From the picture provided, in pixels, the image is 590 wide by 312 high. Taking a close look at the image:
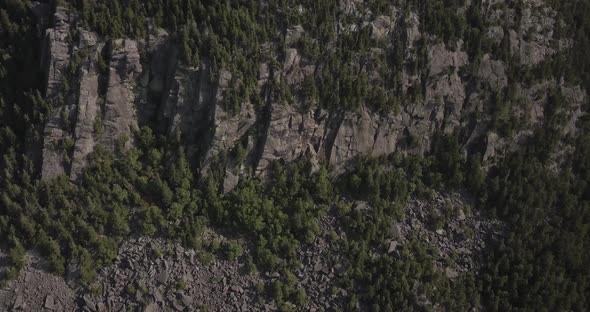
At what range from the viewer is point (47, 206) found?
6362 centimetres

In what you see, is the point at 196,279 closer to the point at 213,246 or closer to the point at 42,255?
the point at 213,246

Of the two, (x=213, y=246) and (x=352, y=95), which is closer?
(x=213, y=246)

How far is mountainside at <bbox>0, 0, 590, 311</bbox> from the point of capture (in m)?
62.4

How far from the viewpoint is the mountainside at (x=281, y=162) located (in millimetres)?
62438

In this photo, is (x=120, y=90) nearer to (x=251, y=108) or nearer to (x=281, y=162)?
(x=251, y=108)

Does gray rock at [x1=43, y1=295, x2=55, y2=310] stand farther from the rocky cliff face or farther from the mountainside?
the rocky cliff face

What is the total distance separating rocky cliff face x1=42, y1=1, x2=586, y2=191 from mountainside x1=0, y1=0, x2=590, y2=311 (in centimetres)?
23

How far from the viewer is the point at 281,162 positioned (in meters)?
68.5

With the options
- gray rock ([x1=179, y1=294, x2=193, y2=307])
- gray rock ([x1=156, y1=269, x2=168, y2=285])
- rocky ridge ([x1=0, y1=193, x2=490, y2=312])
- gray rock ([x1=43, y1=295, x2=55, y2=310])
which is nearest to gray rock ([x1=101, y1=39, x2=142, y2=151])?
rocky ridge ([x1=0, y1=193, x2=490, y2=312])

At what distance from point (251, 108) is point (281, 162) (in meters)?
8.15

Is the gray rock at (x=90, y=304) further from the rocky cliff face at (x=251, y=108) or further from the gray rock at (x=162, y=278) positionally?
the rocky cliff face at (x=251, y=108)

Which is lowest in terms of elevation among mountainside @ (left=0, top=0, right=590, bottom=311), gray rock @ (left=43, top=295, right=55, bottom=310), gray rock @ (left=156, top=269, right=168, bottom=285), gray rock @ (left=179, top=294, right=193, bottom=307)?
gray rock @ (left=43, top=295, right=55, bottom=310)

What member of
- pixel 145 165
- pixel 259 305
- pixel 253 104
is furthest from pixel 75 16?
pixel 259 305

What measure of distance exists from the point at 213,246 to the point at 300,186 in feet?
44.3
